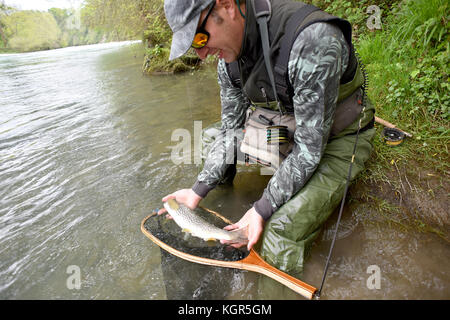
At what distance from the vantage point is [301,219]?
6.47ft

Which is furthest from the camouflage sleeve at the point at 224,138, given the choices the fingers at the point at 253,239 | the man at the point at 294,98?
the fingers at the point at 253,239

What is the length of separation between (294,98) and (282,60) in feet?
0.86

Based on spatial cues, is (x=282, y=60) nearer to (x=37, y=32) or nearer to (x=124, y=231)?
(x=124, y=231)

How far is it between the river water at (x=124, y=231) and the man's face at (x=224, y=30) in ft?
5.45

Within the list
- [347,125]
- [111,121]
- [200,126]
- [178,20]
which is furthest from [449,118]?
[111,121]

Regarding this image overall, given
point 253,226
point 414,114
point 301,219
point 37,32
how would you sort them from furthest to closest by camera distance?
point 37,32, point 414,114, point 253,226, point 301,219

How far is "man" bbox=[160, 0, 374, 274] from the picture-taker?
1595 mm

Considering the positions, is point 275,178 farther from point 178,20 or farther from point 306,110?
point 178,20

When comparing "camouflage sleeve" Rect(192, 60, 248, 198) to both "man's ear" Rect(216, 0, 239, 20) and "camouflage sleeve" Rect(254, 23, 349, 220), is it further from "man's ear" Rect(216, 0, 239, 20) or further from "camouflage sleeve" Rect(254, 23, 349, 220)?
"man's ear" Rect(216, 0, 239, 20)

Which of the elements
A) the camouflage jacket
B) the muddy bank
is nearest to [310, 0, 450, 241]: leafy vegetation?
the muddy bank

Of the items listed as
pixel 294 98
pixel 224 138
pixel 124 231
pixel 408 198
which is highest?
pixel 294 98

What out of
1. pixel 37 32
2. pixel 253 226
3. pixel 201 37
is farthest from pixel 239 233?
pixel 37 32
